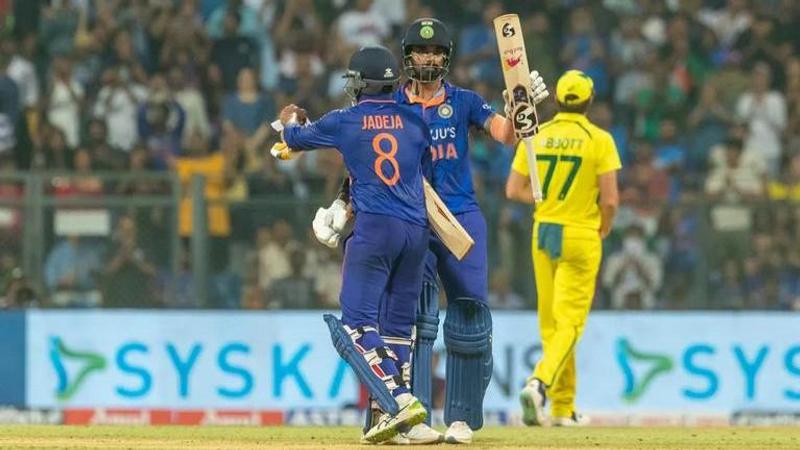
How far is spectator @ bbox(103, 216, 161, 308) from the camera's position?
1730 centimetres

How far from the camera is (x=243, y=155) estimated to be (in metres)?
19.8

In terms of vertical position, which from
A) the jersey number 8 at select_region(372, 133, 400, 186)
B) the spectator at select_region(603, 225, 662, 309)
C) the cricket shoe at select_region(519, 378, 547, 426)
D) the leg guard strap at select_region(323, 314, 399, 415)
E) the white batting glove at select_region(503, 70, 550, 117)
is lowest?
the cricket shoe at select_region(519, 378, 547, 426)

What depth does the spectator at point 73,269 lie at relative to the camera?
1733 cm

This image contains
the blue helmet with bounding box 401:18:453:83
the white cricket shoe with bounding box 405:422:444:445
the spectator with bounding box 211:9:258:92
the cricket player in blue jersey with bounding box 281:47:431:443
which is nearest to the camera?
the cricket player in blue jersey with bounding box 281:47:431:443

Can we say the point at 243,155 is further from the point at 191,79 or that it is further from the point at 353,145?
the point at 353,145

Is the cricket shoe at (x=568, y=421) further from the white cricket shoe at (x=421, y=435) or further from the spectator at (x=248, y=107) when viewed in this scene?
the spectator at (x=248, y=107)

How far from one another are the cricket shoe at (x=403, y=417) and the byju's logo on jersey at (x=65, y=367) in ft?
24.3

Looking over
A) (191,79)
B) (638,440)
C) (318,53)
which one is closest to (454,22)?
(318,53)

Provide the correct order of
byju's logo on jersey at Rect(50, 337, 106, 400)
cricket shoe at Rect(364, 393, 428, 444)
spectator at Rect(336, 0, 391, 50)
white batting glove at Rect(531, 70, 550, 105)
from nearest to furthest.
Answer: cricket shoe at Rect(364, 393, 428, 444), white batting glove at Rect(531, 70, 550, 105), byju's logo on jersey at Rect(50, 337, 106, 400), spectator at Rect(336, 0, 391, 50)

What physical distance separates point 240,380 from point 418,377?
635 cm

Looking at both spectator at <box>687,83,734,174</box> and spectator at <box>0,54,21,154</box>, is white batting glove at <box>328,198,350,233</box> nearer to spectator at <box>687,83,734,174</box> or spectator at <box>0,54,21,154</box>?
spectator at <box>0,54,21,154</box>

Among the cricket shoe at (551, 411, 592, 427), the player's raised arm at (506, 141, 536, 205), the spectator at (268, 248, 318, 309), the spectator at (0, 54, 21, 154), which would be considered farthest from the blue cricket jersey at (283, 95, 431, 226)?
the spectator at (0, 54, 21, 154)

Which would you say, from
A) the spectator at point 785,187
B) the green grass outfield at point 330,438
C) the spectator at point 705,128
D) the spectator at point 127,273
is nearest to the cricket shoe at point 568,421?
the green grass outfield at point 330,438

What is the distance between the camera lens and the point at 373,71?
10.9 m
